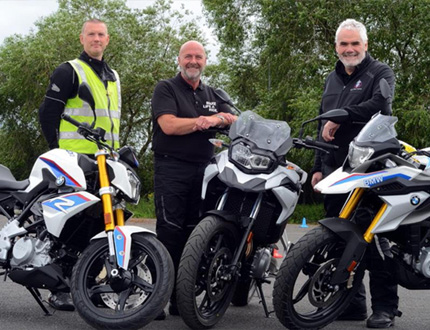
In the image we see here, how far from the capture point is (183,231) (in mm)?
5832

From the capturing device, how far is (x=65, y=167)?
5098 mm

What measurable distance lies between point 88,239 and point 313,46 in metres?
19.4

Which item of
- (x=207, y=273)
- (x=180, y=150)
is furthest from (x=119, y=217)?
(x=180, y=150)

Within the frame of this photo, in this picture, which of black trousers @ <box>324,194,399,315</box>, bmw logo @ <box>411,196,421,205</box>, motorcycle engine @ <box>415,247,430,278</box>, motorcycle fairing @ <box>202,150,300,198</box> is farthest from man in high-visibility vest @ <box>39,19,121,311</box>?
motorcycle engine @ <box>415,247,430,278</box>

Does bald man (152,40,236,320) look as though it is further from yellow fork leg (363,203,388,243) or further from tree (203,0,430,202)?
tree (203,0,430,202)

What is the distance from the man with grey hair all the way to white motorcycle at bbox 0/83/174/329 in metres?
1.55

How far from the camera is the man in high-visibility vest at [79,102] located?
5793mm

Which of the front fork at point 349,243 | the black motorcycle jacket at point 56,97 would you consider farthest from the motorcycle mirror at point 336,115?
the black motorcycle jacket at point 56,97

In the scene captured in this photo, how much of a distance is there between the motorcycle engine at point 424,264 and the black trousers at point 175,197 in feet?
5.98

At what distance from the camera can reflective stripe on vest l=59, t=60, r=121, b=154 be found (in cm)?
577

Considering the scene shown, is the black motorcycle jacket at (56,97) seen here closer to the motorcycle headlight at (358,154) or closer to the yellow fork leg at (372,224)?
the motorcycle headlight at (358,154)

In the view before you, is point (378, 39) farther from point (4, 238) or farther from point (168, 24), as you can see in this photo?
point (4, 238)

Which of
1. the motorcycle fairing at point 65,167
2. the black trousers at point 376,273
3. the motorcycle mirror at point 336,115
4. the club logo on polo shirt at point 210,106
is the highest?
the club logo on polo shirt at point 210,106

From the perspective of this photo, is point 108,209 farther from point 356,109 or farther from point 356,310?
point 356,310
